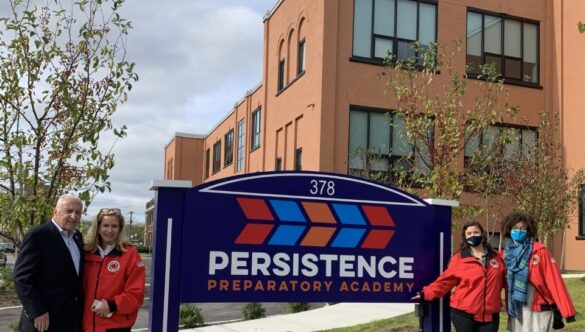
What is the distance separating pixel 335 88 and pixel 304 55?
271 centimetres

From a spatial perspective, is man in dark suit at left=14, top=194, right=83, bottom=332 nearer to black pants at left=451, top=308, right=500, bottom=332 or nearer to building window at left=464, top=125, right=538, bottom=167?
black pants at left=451, top=308, right=500, bottom=332

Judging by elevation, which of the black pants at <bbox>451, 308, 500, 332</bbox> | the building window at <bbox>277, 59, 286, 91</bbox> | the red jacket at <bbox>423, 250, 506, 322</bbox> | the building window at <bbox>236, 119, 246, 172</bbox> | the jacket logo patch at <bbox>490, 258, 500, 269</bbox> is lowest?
the black pants at <bbox>451, 308, 500, 332</bbox>

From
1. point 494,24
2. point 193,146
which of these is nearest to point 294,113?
point 494,24

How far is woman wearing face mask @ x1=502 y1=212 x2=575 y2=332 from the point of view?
562 centimetres

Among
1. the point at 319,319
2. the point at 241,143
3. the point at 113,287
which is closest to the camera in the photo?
the point at 113,287

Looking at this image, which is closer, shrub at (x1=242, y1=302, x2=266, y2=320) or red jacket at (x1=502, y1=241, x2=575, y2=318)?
red jacket at (x1=502, y1=241, x2=575, y2=318)

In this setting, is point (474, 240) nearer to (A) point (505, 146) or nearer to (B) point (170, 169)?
(A) point (505, 146)

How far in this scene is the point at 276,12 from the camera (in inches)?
996

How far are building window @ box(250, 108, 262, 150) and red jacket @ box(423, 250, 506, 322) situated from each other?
74.3 ft

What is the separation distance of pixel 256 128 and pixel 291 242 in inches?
945

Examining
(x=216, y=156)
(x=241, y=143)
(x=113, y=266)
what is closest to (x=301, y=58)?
(x=241, y=143)

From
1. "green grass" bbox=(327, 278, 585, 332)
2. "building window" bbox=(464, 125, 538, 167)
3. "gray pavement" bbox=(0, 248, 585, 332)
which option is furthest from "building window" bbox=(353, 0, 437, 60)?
"green grass" bbox=(327, 278, 585, 332)

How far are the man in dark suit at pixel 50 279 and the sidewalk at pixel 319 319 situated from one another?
615 centimetres

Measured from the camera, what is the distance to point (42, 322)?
469 centimetres
